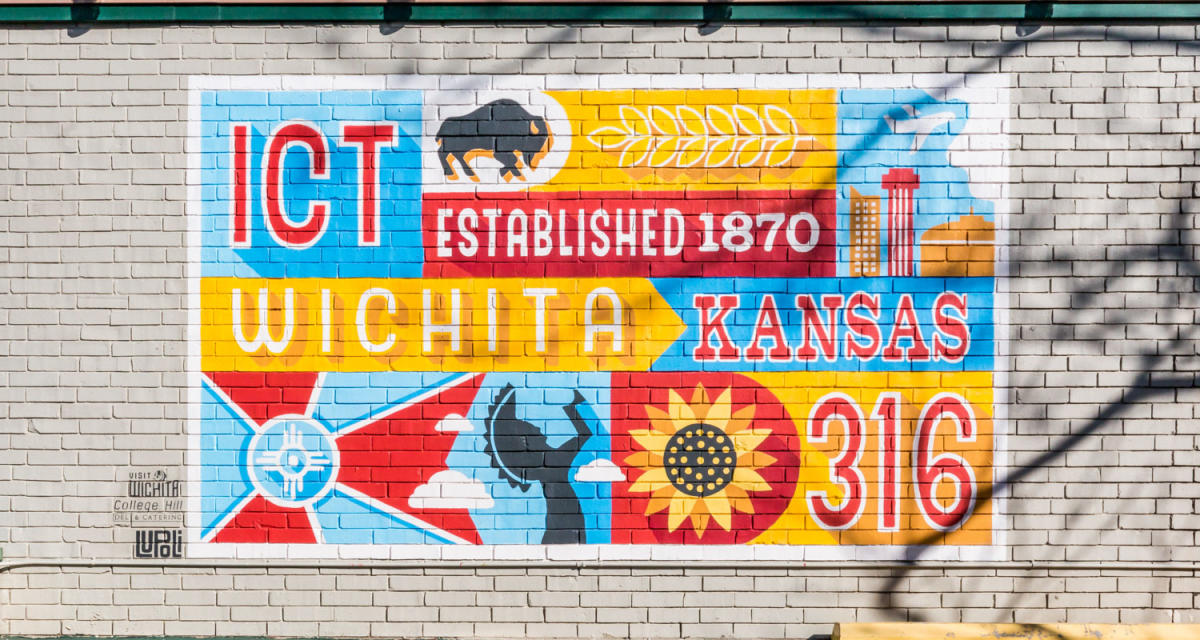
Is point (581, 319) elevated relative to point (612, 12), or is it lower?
lower

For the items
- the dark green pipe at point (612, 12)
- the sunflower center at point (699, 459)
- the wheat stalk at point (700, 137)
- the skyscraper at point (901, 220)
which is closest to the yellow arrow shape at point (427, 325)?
the sunflower center at point (699, 459)

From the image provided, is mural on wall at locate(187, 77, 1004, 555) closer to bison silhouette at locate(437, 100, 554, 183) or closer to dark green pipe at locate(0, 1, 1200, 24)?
bison silhouette at locate(437, 100, 554, 183)

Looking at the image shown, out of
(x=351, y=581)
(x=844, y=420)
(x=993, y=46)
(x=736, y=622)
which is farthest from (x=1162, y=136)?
(x=351, y=581)

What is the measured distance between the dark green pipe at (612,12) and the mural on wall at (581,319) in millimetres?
426

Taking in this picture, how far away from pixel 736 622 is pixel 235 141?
413 centimetres

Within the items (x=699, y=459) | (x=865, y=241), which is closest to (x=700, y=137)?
(x=865, y=241)

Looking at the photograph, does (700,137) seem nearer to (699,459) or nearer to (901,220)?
(901,220)

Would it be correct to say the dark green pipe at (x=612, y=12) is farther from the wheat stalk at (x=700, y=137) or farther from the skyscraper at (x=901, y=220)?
the skyscraper at (x=901, y=220)

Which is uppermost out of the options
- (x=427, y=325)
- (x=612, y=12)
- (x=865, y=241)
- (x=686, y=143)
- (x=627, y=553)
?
(x=612, y=12)

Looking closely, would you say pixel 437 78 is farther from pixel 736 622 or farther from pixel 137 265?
pixel 736 622

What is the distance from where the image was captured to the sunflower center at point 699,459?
520 centimetres

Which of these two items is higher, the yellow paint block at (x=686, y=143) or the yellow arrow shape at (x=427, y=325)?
the yellow paint block at (x=686, y=143)

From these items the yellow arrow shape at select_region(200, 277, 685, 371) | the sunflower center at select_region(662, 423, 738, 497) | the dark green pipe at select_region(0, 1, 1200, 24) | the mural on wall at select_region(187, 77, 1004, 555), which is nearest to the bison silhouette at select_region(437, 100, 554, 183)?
the mural on wall at select_region(187, 77, 1004, 555)

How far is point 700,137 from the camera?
5.23 meters
